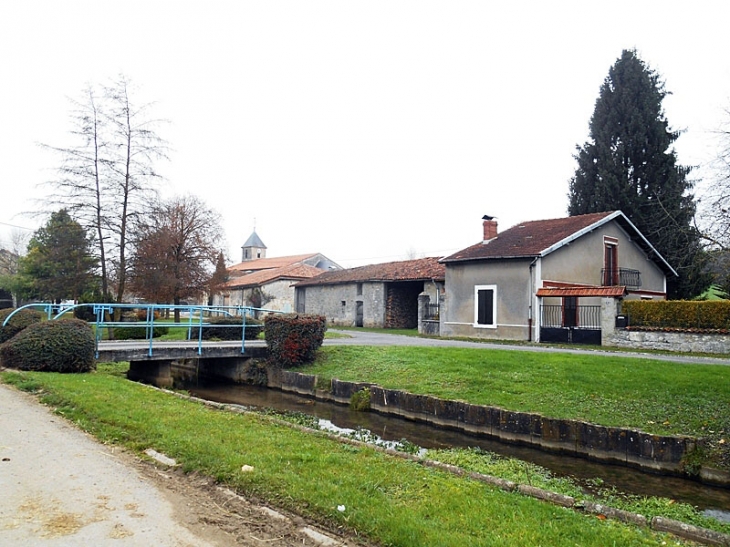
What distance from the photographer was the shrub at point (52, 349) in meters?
12.6

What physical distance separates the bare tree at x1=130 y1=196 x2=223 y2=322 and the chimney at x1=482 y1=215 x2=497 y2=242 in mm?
14328

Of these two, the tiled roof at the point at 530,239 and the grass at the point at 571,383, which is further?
the tiled roof at the point at 530,239

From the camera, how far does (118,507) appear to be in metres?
4.69

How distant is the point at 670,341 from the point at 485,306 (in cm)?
786

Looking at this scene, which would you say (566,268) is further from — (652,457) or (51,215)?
(51,215)

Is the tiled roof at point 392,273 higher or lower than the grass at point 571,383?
higher

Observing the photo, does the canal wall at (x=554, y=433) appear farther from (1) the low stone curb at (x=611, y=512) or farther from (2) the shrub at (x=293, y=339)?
(1) the low stone curb at (x=611, y=512)

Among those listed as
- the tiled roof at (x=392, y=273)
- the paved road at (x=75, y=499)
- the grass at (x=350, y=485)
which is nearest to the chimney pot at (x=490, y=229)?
the tiled roof at (x=392, y=273)

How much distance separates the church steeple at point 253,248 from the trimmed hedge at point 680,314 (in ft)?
224

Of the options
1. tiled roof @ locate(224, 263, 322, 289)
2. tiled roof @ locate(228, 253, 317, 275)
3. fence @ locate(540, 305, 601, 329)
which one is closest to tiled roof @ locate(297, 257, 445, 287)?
tiled roof @ locate(224, 263, 322, 289)

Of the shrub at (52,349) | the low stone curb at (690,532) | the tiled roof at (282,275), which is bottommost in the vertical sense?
the low stone curb at (690,532)

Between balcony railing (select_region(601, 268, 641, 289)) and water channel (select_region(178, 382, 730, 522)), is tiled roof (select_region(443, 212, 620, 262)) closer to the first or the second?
balcony railing (select_region(601, 268, 641, 289))

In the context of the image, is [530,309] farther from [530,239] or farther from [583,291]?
[530,239]

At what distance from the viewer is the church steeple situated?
82.6 metres
